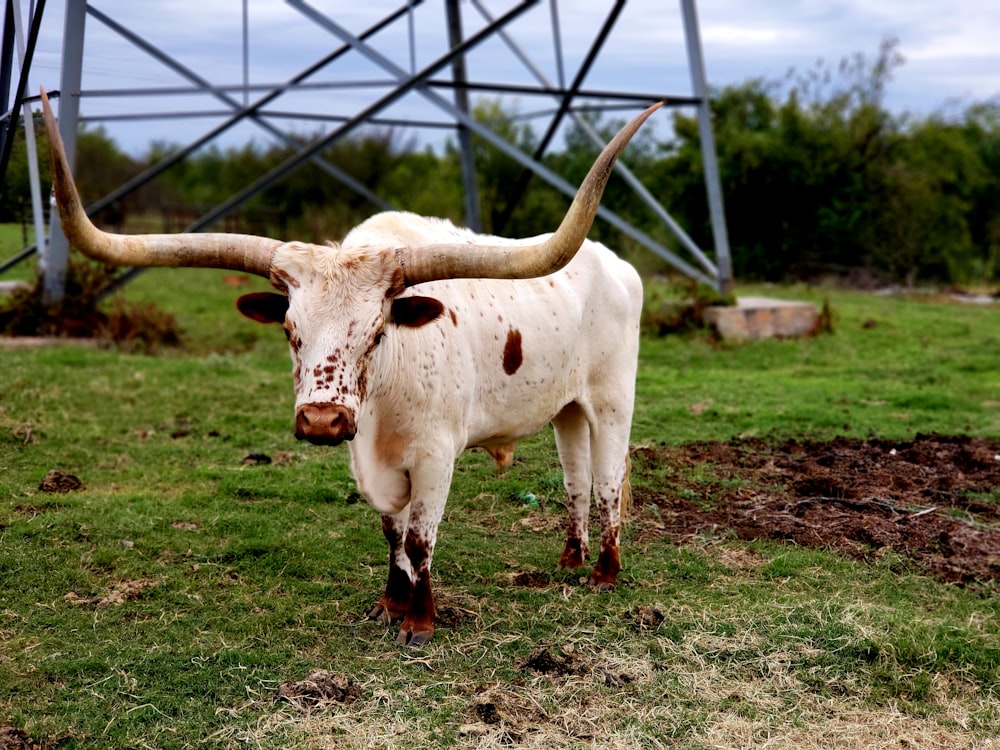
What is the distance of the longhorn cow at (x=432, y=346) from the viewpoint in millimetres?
4055

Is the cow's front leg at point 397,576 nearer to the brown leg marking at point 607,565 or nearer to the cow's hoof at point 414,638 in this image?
the cow's hoof at point 414,638

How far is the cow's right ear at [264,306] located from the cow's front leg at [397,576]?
3.61 feet

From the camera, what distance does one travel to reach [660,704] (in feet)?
13.7

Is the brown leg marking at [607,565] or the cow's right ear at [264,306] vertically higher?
the cow's right ear at [264,306]

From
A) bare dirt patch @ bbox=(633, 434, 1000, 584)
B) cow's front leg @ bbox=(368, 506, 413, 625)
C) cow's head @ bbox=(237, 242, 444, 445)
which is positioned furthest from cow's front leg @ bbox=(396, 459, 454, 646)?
bare dirt patch @ bbox=(633, 434, 1000, 584)

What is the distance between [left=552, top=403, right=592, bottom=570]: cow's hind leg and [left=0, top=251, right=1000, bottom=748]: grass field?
156 millimetres

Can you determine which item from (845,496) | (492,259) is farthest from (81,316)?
(492,259)

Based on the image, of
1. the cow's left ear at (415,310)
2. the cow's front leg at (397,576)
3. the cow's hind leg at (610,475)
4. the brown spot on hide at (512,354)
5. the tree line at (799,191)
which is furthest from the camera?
the tree line at (799,191)

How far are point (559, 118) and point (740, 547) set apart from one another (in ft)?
27.8

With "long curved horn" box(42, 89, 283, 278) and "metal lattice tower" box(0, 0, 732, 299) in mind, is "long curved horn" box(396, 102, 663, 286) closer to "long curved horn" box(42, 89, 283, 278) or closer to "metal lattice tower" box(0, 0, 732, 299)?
"long curved horn" box(42, 89, 283, 278)

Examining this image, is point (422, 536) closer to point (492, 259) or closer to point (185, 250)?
point (492, 259)

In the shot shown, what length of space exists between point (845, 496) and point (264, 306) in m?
4.35

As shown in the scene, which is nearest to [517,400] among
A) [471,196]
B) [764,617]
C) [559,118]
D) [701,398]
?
[764,617]

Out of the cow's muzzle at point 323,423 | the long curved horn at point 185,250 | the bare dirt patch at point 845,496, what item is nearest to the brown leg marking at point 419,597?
the cow's muzzle at point 323,423
